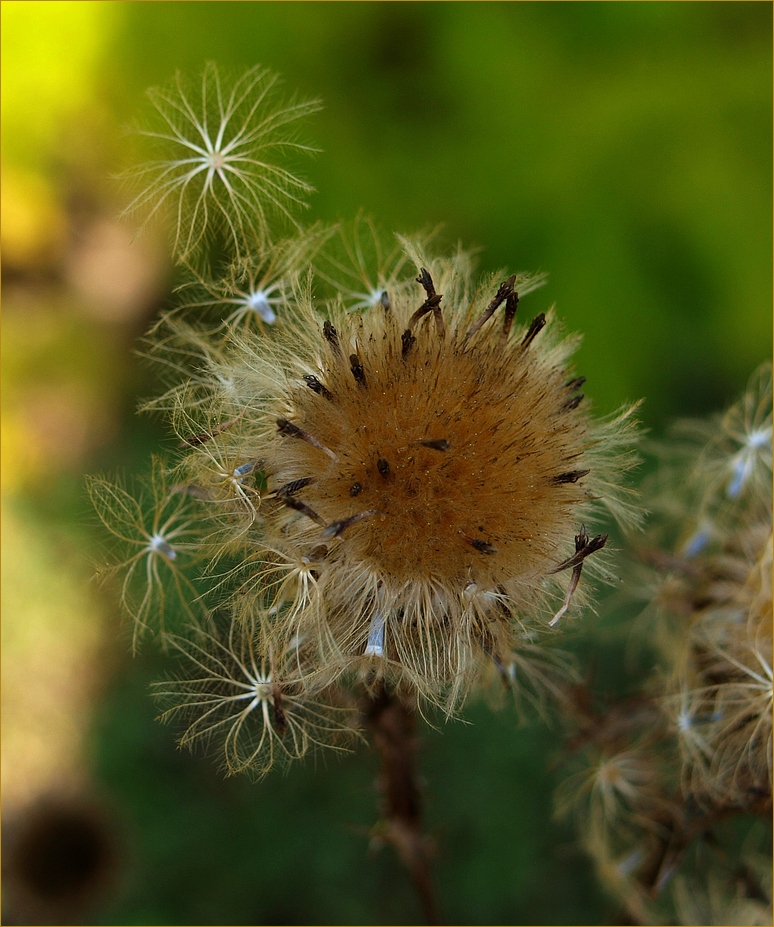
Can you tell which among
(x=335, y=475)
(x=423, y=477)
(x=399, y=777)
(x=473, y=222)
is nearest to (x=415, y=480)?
(x=423, y=477)

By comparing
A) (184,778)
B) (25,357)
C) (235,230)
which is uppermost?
(25,357)

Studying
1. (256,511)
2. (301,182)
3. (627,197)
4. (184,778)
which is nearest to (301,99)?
(627,197)

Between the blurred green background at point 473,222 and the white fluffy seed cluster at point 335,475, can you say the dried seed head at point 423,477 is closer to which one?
the white fluffy seed cluster at point 335,475

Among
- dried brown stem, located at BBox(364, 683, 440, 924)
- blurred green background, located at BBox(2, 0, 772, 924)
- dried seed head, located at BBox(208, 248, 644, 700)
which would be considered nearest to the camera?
dried seed head, located at BBox(208, 248, 644, 700)

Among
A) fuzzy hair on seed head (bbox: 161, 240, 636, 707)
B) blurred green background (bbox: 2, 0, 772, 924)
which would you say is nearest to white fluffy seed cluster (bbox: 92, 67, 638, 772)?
fuzzy hair on seed head (bbox: 161, 240, 636, 707)

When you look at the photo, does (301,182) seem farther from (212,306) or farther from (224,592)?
(224,592)

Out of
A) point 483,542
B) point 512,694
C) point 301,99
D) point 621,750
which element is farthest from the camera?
point 301,99

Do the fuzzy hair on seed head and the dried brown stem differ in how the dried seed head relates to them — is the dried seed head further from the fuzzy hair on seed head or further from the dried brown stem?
the dried brown stem
